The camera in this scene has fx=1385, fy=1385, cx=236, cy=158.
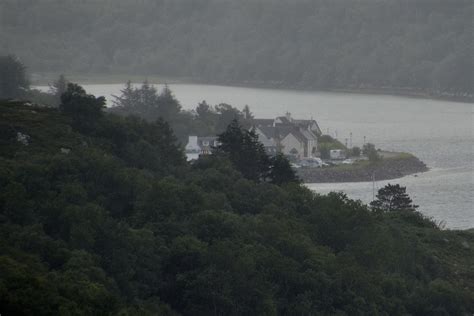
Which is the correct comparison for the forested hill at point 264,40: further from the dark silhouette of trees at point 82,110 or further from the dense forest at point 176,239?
the dense forest at point 176,239

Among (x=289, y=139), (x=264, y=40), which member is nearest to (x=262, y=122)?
(x=289, y=139)

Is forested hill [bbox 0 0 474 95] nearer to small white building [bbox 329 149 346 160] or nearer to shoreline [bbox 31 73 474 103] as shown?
shoreline [bbox 31 73 474 103]

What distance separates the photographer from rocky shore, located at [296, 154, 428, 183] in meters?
30.9

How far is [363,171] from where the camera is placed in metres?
31.4

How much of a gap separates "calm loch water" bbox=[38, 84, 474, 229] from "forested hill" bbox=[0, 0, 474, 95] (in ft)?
17.5

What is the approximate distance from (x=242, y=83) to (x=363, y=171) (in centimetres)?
3971

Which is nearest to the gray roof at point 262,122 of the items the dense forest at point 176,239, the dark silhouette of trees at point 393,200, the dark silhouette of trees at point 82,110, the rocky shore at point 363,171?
the rocky shore at point 363,171

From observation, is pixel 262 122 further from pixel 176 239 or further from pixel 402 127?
pixel 176 239

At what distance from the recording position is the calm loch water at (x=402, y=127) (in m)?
26.9

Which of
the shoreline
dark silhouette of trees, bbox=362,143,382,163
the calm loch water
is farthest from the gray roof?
the shoreline

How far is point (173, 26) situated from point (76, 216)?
3016 inches

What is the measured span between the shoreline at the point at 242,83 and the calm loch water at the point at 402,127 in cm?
155

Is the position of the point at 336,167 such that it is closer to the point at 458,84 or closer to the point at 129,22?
the point at 458,84

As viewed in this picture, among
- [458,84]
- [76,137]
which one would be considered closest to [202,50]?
[458,84]
